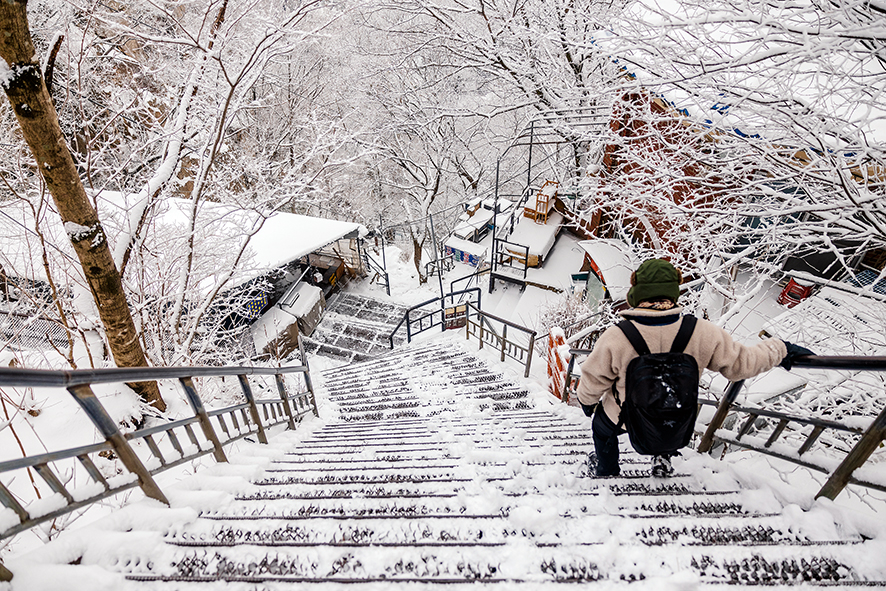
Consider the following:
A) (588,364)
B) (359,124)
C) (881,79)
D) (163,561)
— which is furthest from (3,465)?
(359,124)

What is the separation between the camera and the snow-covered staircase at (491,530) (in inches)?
76.6

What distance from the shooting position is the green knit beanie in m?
2.38

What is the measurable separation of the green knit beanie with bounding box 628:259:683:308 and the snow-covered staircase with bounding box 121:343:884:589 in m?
Result: 1.33

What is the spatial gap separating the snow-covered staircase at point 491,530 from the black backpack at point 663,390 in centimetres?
47

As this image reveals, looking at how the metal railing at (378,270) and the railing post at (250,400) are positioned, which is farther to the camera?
the metal railing at (378,270)

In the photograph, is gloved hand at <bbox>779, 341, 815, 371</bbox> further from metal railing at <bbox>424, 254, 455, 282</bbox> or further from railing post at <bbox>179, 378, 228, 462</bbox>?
metal railing at <bbox>424, 254, 455, 282</bbox>

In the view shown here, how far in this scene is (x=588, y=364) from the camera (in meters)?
2.70

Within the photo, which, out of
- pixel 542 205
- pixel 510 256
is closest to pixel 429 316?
pixel 510 256

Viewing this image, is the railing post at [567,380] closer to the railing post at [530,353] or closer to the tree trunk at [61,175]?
the railing post at [530,353]

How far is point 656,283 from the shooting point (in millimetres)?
2391

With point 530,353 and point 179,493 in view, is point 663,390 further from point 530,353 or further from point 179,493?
point 530,353

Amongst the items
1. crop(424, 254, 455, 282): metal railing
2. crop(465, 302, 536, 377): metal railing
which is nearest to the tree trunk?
crop(465, 302, 536, 377): metal railing

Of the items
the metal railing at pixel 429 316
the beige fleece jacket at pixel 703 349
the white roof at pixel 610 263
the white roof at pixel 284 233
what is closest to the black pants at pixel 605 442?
the beige fleece jacket at pixel 703 349

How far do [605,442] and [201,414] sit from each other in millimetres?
3119
